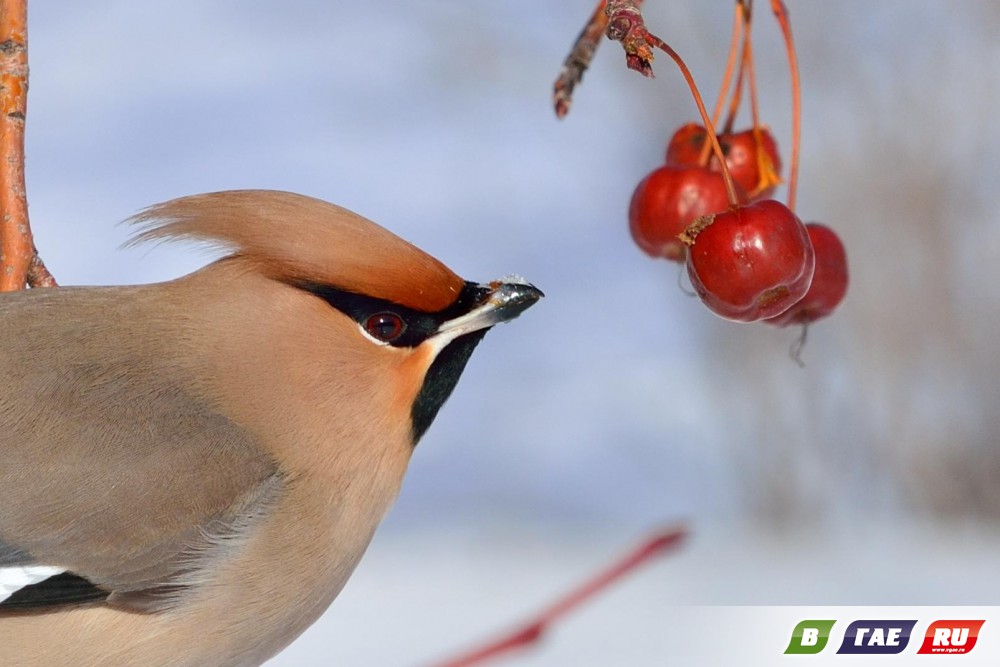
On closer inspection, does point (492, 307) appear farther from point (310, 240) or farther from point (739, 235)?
point (739, 235)

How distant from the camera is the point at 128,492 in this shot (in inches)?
70.5

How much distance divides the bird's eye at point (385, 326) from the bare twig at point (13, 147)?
536 millimetres

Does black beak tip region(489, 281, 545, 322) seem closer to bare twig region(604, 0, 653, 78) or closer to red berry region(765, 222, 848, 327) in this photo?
red berry region(765, 222, 848, 327)

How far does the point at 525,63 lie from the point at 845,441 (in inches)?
97.1

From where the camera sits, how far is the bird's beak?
6.20 feet

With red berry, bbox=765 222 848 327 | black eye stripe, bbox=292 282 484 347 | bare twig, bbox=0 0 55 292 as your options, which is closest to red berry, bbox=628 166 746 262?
red berry, bbox=765 222 848 327

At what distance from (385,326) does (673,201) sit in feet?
1.50

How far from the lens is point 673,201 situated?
6.20 ft

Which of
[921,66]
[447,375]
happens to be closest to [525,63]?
[921,66]

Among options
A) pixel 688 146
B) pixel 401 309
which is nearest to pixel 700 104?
pixel 688 146

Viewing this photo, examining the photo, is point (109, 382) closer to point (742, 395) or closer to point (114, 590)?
point (114, 590)

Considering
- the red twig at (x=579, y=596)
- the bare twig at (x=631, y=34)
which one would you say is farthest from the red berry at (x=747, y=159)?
the red twig at (x=579, y=596)
